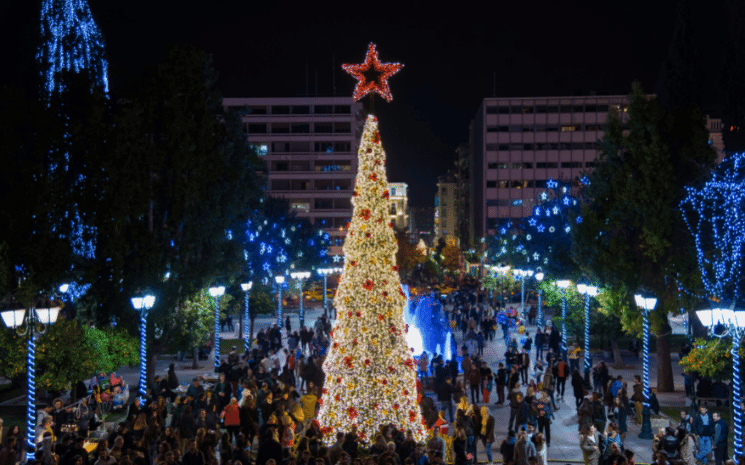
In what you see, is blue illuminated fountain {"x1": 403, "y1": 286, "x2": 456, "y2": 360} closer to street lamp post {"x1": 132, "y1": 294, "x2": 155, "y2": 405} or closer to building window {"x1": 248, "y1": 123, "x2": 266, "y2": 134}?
street lamp post {"x1": 132, "y1": 294, "x2": 155, "y2": 405}

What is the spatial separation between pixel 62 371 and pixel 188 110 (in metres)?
9.33

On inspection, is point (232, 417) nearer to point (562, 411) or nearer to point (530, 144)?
point (562, 411)

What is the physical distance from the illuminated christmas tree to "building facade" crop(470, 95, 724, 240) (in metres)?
85.4

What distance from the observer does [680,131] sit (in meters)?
21.8

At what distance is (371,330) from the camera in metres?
14.9

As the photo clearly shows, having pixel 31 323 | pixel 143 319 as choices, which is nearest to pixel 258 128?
pixel 143 319

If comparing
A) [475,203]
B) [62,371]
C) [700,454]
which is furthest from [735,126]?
[475,203]

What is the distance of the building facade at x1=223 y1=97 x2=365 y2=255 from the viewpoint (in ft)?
307

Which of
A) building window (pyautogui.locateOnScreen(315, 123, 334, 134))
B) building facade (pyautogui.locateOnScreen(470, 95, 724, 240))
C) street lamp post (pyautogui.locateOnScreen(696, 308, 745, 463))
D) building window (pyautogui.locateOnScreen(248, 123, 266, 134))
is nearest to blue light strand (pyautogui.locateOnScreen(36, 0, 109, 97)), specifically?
street lamp post (pyautogui.locateOnScreen(696, 308, 745, 463))

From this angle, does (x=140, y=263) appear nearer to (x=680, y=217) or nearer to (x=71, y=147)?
(x=71, y=147)

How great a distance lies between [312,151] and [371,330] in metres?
80.6

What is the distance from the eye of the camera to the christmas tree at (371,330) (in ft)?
48.8

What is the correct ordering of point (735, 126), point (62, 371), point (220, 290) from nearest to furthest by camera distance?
1. point (62, 371)
2. point (220, 290)
3. point (735, 126)

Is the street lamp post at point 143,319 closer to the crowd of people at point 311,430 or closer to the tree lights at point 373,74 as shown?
the crowd of people at point 311,430
